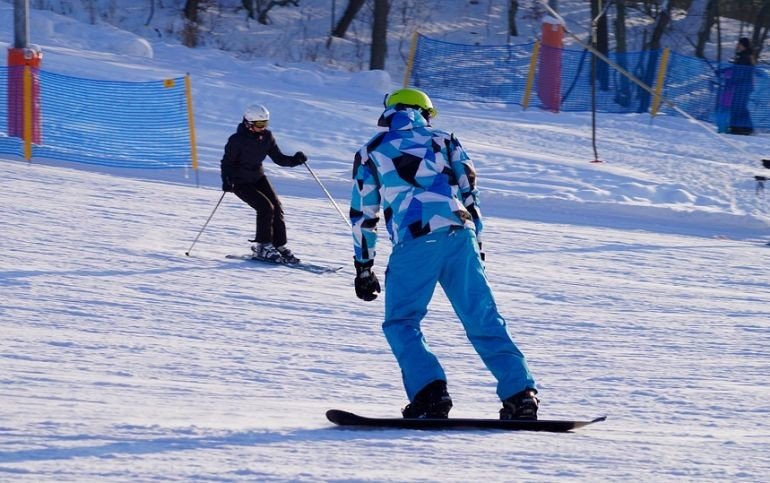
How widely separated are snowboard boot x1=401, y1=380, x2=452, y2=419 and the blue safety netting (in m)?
9.08

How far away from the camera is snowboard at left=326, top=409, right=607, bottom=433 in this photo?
5.10m

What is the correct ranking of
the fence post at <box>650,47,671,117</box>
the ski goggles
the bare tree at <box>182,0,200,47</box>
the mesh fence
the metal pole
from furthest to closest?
the bare tree at <box>182,0,200,47</box> → the fence post at <box>650,47,671,117</box> → the mesh fence → the metal pole → the ski goggles

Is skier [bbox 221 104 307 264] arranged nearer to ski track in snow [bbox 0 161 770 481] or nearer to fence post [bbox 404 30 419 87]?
ski track in snow [bbox 0 161 770 481]

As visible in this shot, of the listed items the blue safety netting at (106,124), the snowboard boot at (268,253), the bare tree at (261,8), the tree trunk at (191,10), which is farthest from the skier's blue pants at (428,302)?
the bare tree at (261,8)

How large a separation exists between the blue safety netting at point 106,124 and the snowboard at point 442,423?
29.6ft

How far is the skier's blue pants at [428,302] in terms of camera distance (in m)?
5.11

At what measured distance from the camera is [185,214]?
1136 centimetres

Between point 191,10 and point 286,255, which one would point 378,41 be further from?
point 286,255

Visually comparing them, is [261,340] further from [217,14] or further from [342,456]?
[217,14]

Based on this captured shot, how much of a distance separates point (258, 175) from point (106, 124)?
5254 mm

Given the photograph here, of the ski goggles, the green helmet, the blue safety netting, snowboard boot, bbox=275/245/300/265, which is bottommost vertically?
snowboard boot, bbox=275/245/300/265

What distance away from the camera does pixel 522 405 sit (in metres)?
5.17

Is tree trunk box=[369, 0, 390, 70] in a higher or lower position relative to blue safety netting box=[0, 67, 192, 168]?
higher

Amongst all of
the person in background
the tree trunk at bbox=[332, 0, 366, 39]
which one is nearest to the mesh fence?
the person in background
